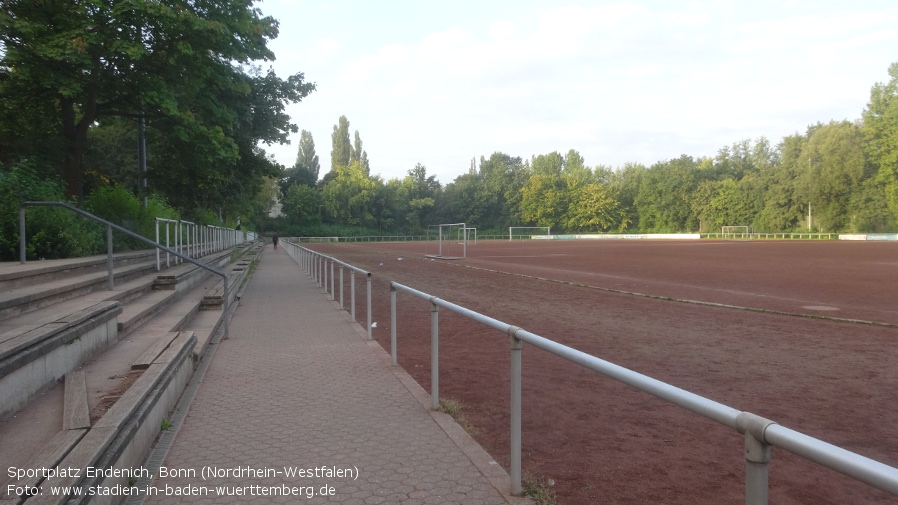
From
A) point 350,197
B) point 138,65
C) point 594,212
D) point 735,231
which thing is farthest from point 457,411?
point 594,212

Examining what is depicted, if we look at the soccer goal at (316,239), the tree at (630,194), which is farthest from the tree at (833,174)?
the soccer goal at (316,239)

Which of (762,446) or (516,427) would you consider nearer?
(762,446)

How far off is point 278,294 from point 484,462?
42.6ft

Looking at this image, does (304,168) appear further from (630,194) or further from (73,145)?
(73,145)

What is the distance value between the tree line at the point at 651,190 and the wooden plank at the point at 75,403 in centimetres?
8335

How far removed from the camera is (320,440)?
4.61 m

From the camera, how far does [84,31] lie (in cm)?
1397

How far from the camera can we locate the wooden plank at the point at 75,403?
12.6 feet

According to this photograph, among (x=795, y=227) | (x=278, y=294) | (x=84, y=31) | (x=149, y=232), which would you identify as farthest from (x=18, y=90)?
(x=795, y=227)

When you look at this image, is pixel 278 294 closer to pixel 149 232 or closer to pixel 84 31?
pixel 149 232

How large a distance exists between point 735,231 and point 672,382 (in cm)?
9210

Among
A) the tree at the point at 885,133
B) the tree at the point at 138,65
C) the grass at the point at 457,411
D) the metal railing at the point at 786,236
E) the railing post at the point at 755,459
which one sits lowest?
the grass at the point at 457,411

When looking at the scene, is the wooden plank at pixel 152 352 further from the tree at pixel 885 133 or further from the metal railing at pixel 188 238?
the tree at pixel 885 133

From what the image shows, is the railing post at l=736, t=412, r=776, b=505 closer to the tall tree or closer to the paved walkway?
the paved walkway
